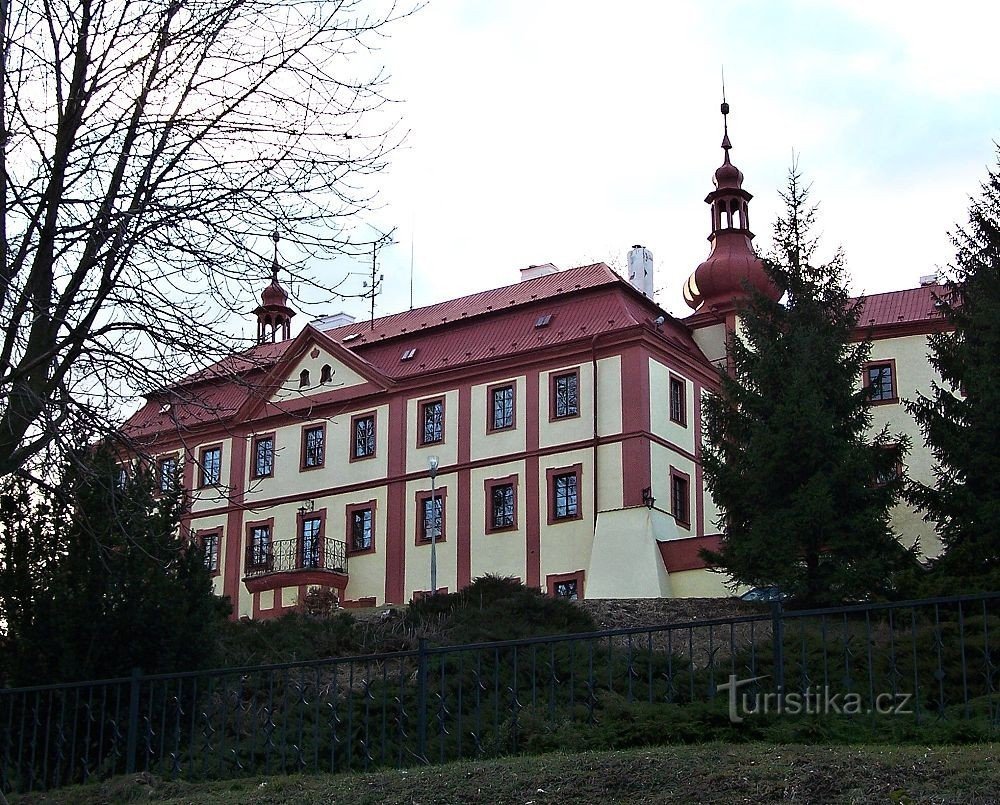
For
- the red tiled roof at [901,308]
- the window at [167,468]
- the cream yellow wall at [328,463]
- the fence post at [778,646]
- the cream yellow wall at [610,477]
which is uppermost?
the red tiled roof at [901,308]

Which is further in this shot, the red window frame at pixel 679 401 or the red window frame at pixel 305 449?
the red window frame at pixel 305 449

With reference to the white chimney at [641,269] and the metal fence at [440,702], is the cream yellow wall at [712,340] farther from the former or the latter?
the metal fence at [440,702]

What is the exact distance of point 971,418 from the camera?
22109 millimetres

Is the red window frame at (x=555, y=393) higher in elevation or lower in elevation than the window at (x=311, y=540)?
higher

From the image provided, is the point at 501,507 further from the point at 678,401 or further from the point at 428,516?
the point at 678,401

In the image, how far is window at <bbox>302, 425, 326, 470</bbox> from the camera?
41500 millimetres

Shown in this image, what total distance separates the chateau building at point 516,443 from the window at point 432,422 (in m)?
0.05

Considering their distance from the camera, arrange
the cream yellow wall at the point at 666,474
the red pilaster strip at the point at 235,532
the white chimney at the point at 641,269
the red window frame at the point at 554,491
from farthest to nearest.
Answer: the white chimney at the point at 641,269 → the red pilaster strip at the point at 235,532 → the red window frame at the point at 554,491 → the cream yellow wall at the point at 666,474

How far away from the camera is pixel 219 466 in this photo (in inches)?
1720

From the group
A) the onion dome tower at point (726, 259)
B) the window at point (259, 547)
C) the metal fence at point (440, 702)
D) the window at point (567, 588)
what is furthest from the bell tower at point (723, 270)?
the metal fence at point (440, 702)

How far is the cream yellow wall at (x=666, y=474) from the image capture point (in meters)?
35.6

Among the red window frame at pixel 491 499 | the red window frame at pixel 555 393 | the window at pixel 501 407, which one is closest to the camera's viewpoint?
the red window frame at pixel 555 393

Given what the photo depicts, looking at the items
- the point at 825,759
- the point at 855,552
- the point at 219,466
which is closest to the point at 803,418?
the point at 855,552

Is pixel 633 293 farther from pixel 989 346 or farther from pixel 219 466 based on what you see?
pixel 989 346
